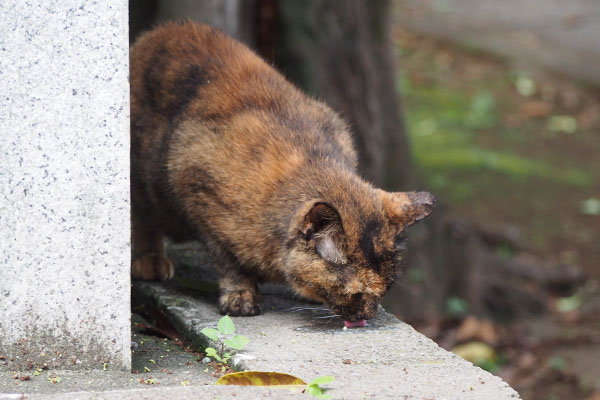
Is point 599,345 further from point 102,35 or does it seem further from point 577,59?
point 577,59

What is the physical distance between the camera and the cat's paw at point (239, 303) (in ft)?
12.8

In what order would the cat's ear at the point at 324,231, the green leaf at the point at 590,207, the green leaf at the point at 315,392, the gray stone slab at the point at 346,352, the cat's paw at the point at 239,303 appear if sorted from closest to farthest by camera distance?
the green leaf at the point at 315,392
the gray stone slab at the point at 346,352
the cat's ear at the point at 324,231
the cat's paw at the point at 239,303
the green leaf at the point at 590,207

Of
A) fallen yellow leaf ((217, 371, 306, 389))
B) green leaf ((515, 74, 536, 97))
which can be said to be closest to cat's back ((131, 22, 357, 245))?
fallen yellow leaf ((217, 371, 306, 389))

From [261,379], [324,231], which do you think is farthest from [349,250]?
[261,379]

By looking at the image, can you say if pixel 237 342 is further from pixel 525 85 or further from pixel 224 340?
pixel 525 85

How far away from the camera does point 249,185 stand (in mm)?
3941

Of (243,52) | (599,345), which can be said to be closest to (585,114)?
(599,345)

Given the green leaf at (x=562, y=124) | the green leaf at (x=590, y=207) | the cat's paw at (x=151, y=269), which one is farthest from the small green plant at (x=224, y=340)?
the green leaf at (x=562, y=124)

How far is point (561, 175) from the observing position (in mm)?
9859

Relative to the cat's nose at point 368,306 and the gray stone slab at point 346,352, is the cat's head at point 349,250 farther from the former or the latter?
the gray stone slab at point 346,352

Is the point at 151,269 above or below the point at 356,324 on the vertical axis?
above

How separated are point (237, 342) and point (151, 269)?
1285mm

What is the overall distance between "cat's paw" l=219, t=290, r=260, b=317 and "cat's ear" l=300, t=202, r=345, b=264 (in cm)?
44

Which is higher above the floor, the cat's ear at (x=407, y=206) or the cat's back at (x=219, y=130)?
the cat's back at (x=219, y=130)
